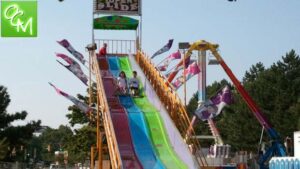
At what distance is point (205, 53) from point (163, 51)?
20.9ft

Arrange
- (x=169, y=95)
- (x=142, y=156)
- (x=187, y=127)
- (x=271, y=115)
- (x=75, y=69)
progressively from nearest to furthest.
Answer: (x=142, y=156), (x=187, y=127), (x=169, y=95), (x=75, y=69), (x=271, y=115)

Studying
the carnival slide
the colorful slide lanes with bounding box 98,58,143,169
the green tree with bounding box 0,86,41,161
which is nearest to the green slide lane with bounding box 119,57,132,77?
the colorful slide lanes with bounding box 98,58,143,169

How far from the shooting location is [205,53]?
4322 cm

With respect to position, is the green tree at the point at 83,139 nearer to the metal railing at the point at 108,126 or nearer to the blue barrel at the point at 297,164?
the metal railing at the point at 108,126

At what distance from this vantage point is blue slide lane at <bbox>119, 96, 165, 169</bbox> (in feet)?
72.3

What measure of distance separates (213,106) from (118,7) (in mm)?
8023

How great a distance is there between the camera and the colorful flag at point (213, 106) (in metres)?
35.2

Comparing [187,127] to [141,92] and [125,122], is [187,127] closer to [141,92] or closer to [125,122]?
[125,122]

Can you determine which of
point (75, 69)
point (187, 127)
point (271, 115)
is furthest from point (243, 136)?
point (187, 127)

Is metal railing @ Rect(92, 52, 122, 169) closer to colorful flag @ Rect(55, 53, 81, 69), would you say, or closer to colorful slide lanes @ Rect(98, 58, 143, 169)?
colorful slide lanes @ Rect(98, 58, 143, 169)

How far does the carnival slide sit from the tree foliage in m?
39.1

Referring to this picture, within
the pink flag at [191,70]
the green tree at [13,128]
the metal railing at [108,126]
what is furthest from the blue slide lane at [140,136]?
the green tree at [13,128]

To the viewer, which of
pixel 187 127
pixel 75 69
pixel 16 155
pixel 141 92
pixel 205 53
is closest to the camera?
pixel 187 127

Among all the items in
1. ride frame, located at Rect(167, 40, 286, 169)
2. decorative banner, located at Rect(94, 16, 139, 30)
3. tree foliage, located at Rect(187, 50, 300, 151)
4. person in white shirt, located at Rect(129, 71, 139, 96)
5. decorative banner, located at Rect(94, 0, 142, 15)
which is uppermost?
decorative banner, located at Rect(94, 0, 142, 15)
